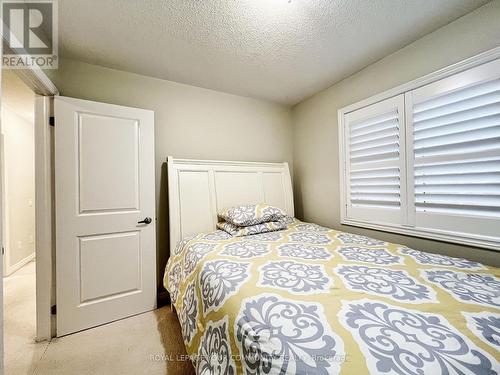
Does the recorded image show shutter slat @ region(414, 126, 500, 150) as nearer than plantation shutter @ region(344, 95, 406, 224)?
Yes

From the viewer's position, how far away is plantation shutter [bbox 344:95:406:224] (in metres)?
1.91

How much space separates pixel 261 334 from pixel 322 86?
262cm

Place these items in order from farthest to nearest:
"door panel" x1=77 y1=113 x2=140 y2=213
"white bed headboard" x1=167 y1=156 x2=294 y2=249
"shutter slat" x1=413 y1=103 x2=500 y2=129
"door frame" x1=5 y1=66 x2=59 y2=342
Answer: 1. "white bed headboard" x1=167 y1=156 x2=294 y2=249
2. "door panel" x1=77 y1=113 x2=140 y2=213
3. "door frame" x1=5 y1=66 x2=59 y2=342
4. "shutter slat" x1=413 y1=103 x2=500 y2=129

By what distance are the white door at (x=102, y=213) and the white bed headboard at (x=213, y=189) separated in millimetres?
241

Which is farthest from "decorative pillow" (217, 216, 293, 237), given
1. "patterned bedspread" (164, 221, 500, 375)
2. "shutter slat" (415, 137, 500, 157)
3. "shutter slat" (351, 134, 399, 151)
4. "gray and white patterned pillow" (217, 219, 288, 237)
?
"shutter slat" (415, 137, 500, 157)

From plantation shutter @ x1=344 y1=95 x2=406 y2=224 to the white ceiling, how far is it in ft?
1.72

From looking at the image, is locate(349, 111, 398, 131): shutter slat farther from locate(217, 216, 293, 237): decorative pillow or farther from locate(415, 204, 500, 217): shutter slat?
locate(217, 216, 293, 237): decorative pillow

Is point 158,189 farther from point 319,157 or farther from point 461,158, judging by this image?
point 461,158

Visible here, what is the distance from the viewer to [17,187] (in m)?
3.45

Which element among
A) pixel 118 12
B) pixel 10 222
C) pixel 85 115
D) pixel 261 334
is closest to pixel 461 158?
pixel 261 334

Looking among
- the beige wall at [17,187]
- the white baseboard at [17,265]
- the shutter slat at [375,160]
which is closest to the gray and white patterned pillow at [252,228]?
the shutter slat at [375,160]

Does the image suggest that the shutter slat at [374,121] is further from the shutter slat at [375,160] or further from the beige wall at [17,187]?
the beige wall at [17,187]

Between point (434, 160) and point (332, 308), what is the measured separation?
4.99 feet

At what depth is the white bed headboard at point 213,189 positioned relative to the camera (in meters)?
2.23
